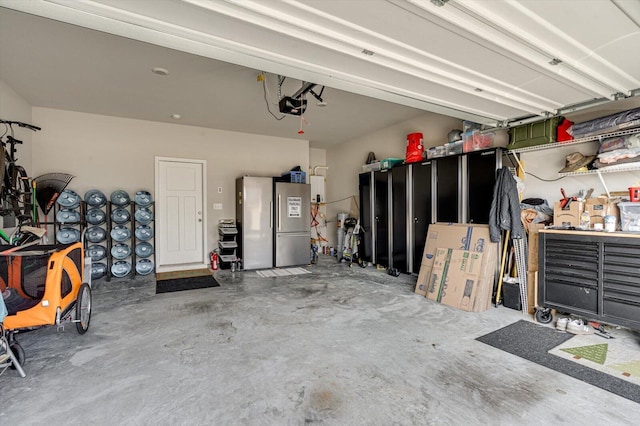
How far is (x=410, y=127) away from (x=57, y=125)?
6.11 metres

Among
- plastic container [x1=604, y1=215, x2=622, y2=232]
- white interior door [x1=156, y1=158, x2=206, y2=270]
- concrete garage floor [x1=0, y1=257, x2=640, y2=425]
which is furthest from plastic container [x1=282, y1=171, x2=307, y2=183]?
plastic container [x1=604, y1=215, x2=622, y2=232]

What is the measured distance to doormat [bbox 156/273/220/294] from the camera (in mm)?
4710

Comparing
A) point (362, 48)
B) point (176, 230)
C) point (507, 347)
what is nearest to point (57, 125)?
point (176, 230)

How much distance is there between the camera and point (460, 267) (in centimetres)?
392

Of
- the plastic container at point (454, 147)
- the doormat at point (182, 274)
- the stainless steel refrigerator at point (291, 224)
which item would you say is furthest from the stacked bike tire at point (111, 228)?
the plastic container at point (454, 147)

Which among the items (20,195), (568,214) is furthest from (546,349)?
(20,195)

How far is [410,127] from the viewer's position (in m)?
5.78

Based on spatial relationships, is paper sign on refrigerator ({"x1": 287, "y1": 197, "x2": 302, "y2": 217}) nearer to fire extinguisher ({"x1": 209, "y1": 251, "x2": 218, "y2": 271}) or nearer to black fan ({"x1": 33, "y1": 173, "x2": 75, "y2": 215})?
fire extinguisher ({"x1": 209, "y1": 251, "x2": 218, "y2": 271})

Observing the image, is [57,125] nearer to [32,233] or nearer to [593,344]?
[32,233]

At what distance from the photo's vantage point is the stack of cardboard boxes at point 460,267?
3.70m

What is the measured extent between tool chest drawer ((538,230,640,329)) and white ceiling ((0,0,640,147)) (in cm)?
142

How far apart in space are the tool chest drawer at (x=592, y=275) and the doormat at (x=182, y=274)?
5131 mm

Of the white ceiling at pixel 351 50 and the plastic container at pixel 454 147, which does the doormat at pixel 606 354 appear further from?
the plastic container at pixel 454 147

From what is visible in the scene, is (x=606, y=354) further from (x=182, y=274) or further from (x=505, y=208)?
(x=182, y=274)
